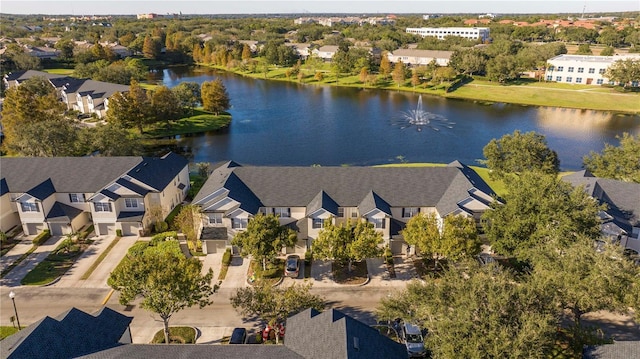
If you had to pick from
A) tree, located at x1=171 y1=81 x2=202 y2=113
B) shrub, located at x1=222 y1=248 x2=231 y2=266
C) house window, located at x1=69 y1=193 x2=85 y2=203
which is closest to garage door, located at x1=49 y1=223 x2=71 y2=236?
house window, located at x1=69 y1=193 x2=85 y2=203

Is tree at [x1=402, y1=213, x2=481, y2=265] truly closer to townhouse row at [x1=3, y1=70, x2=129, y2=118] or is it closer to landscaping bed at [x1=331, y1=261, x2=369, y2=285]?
landscaping bed at [x1=331, y1=261, x2=369, y2=285]

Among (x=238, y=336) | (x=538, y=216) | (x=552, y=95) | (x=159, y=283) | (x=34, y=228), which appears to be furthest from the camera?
(x=552, y=95)

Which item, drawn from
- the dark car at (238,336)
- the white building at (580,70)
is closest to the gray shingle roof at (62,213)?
the dark car at (238,336)

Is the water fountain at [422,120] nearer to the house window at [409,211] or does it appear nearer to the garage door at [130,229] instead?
the house window at [409,211]

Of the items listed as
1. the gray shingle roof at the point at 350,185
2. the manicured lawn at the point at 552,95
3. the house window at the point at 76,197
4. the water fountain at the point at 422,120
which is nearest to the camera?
the gray shingle roof at the point at 350,185

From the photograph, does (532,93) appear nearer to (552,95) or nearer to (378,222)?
(552,95)

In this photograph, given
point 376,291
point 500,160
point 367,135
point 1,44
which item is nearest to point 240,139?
point 367,135

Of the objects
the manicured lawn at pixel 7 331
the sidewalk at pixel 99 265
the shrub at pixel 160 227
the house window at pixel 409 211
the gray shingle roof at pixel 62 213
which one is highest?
the house window at pixel 409 211

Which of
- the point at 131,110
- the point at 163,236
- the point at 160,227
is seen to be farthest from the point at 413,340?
the point at 131,110
